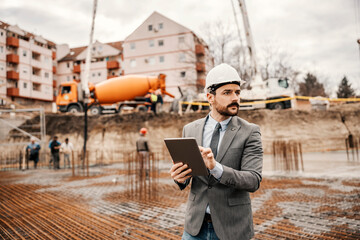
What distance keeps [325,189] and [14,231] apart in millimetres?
6865

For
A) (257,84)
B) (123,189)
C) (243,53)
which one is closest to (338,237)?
(123,189)

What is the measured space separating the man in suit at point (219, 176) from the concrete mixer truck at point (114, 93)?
58.7 ft

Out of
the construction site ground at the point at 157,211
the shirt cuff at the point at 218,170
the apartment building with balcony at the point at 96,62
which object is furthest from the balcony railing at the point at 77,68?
the shirt cuff at the point at 218,170

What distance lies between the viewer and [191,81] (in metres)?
32.2

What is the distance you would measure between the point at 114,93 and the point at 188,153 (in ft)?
60.7

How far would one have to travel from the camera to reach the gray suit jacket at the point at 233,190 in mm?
1724

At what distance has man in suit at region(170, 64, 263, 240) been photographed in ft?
5.65

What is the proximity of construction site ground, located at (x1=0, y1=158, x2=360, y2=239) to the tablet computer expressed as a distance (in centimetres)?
291

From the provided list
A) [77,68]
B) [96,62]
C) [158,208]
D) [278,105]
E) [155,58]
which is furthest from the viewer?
[77,68]

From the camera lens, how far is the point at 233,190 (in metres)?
1.79

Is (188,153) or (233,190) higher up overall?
(188,153)

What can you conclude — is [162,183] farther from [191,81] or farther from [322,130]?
[191,81]

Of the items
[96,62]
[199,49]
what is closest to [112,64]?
[96,62]

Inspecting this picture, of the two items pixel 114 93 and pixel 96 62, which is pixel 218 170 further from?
pixel 96 62
